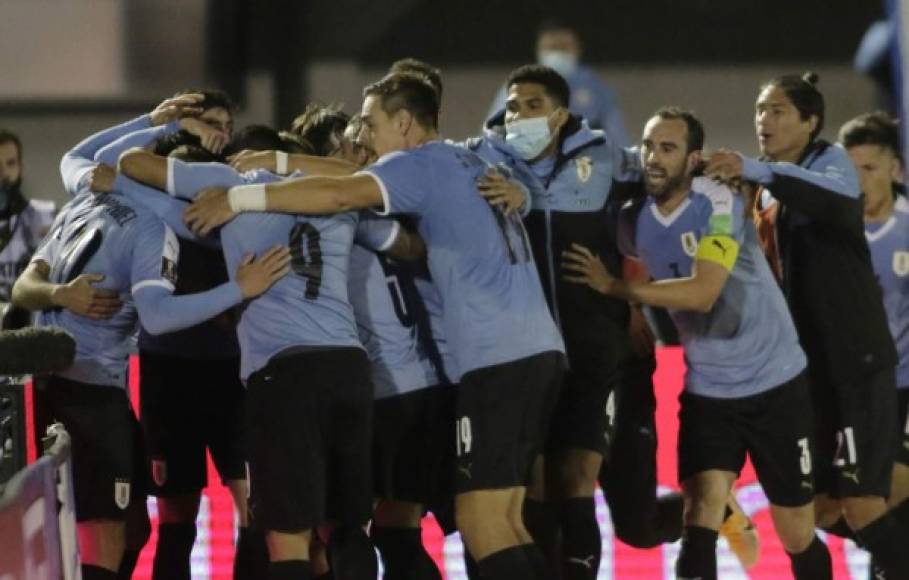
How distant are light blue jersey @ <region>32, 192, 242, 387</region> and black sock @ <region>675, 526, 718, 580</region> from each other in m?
1.83

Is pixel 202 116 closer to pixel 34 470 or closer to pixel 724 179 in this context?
pixel 724 179

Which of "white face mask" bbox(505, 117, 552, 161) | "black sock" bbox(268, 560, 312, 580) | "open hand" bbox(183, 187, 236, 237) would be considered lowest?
"black sock" bbox(268, 560, 312, 580)

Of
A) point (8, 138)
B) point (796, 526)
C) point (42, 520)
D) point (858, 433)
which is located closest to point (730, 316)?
point (858, 433)

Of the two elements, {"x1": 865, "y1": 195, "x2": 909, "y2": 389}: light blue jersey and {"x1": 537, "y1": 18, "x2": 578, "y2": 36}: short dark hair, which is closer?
{"x1": 865, "y1": 195, "x2": 909, "y2": 389}: light blue jersey

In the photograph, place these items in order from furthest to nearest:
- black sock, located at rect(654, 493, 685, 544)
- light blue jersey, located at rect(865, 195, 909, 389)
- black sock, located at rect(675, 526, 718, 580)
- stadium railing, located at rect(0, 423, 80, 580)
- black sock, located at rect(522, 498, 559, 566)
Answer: light blue jersey, located at rect(865, 195, 909, 389)
black sock, located at rect(654, 493, 685, 544)
black sock, located at rect(522, 498, 559, 566)
black sock, located at rect(675, 526, 718, 580)
stadium railing, located at rect(0, 423, 80, 580)

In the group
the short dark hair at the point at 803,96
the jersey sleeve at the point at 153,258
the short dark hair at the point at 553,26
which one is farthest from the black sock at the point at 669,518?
the short dark hair at the point at 553,26

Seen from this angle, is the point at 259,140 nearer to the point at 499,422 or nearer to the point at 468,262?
the point at 468,262

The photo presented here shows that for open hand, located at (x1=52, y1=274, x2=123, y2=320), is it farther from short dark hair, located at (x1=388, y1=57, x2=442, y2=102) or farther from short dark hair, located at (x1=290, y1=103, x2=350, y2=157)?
short dark hair, located at (x1=388, y1=57, x2=442, y2=102)

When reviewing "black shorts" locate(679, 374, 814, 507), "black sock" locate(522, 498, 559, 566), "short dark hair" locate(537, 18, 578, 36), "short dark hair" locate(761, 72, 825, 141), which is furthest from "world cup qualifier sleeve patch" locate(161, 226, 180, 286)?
"short dark hair" locate(537, 18, 578, 36)

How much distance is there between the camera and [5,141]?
900 centimetres

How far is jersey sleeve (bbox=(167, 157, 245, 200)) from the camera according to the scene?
5.97 m

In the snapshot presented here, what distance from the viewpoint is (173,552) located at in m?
6.77

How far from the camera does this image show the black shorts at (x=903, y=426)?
7.27m

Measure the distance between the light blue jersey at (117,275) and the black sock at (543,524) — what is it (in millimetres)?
1480
